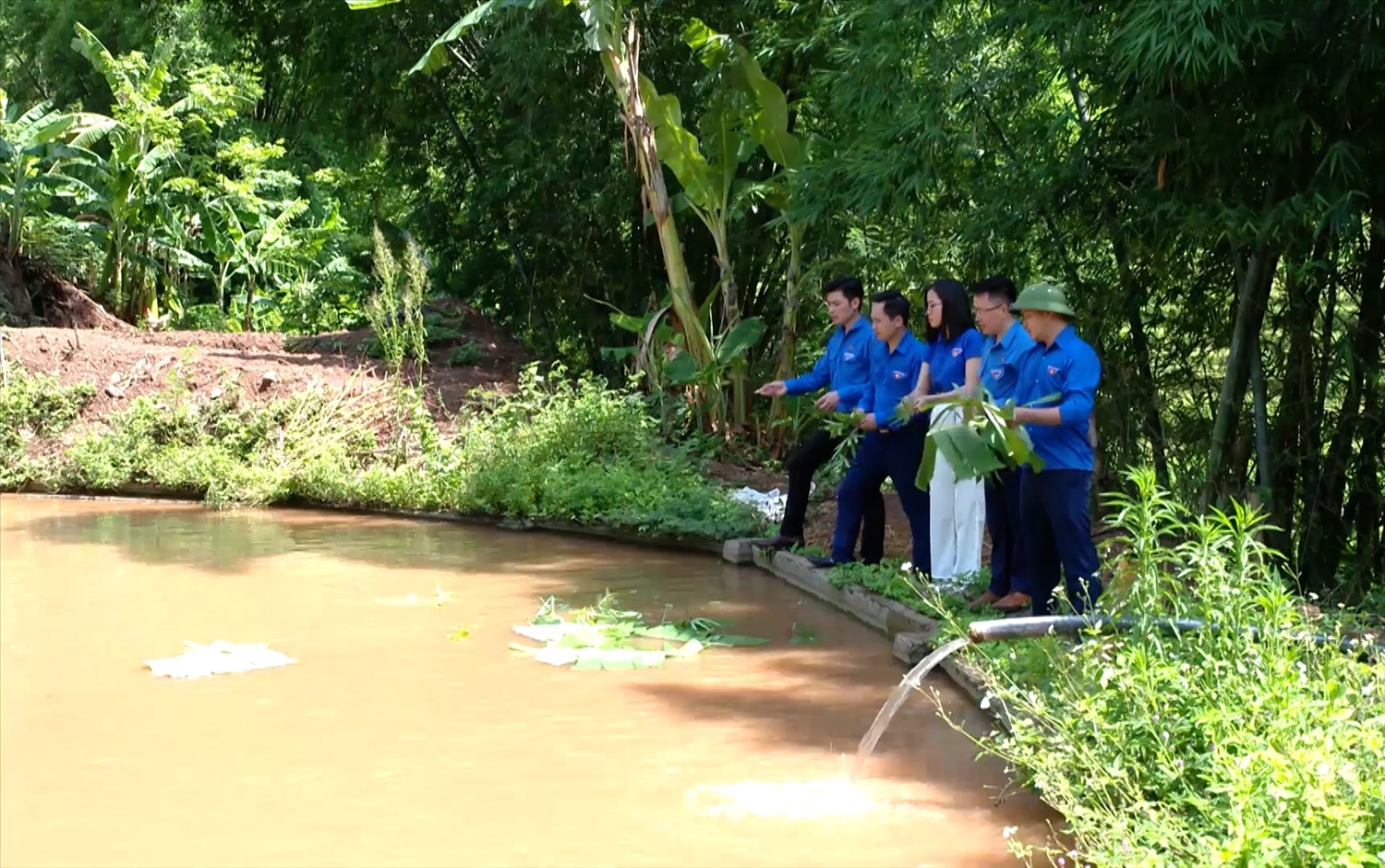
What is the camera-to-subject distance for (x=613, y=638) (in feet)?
26.5

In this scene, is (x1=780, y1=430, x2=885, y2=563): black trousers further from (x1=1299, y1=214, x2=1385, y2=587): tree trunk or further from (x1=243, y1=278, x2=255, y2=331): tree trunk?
(x1=243, y1=278, x2=255, y2=331): tree trunk

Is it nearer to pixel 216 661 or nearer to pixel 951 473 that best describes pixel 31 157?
pixel 216 661

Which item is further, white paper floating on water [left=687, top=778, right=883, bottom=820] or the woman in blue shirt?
the woman in blue shirt

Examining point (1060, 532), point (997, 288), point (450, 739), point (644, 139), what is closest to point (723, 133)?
point (644, 139)

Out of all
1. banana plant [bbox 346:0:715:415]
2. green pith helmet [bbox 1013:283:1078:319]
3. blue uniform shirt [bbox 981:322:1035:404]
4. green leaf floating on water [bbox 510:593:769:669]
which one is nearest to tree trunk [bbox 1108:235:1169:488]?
blue uniform shirt [bbox 981:322:1035:404]

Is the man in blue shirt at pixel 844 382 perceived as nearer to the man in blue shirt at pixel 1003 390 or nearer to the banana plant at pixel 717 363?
the man in blue shirt at pixel 1003 390

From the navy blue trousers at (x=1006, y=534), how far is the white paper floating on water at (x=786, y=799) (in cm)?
229

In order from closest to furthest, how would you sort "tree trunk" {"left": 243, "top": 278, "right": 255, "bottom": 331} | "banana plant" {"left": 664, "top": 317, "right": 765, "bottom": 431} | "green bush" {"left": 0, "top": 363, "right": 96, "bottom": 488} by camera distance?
1. "banana plant" {"left": 664, "top": 317, "right": 765, "bottom": 431}
2. "green bush" {"left": 0, "top": 363, "right": 96, "bottom": 488}
3. "tree trunk" {"left": 243, "top": 278, "right": 255, "bottom": 331}

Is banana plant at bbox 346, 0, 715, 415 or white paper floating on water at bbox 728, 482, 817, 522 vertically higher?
banana plant at bbox 346, 0, 715, 415

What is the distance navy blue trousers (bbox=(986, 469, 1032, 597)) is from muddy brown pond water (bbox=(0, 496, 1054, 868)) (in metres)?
0.74

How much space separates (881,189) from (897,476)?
1941 mm

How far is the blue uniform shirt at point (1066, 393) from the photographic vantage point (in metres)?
6.80

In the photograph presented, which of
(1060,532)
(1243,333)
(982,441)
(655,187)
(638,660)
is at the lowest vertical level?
(638,660)

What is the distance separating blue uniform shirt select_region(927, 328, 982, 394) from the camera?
27.5 ft
